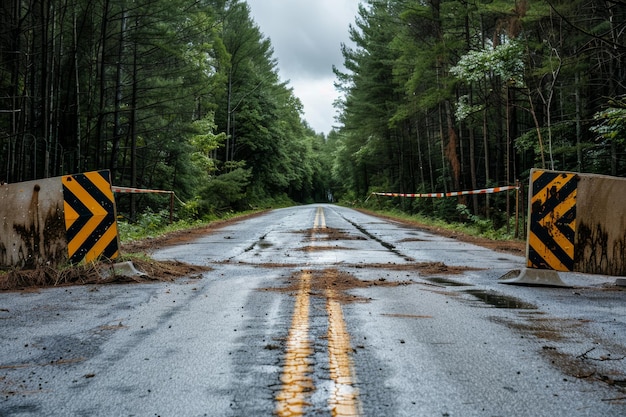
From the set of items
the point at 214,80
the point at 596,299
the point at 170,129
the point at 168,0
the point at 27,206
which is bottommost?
the point at 596,299

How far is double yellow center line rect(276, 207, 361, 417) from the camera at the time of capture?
241cm

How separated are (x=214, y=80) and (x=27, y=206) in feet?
44.5

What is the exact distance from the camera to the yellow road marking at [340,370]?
2395 millimetres

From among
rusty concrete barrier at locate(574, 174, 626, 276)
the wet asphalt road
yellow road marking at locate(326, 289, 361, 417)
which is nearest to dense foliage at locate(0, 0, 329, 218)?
the wet asphalt road

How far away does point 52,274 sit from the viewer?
248 inches

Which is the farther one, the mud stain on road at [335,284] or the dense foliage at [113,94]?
the dense foliage at [113,94]

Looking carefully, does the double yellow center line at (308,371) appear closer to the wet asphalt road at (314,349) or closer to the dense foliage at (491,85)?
the wet asphalt road at (314,349)

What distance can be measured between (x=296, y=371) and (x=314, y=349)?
442 mm

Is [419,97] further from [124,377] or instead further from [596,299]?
[124,377]

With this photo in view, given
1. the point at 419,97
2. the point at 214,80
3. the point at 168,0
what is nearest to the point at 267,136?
the point at 419,97

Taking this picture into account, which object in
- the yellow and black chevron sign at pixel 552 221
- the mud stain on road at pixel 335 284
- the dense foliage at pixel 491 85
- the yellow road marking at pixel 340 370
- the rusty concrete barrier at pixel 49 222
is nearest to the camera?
the yellow road marking at pixel 340 370

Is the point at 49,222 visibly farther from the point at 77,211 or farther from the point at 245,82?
the point at 245,82

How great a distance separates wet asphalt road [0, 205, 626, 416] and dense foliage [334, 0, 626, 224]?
4.12m

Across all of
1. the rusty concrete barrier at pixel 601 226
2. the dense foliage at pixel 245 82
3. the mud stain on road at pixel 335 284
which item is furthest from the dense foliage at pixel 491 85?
the mud stain on road at pixel 335 284
